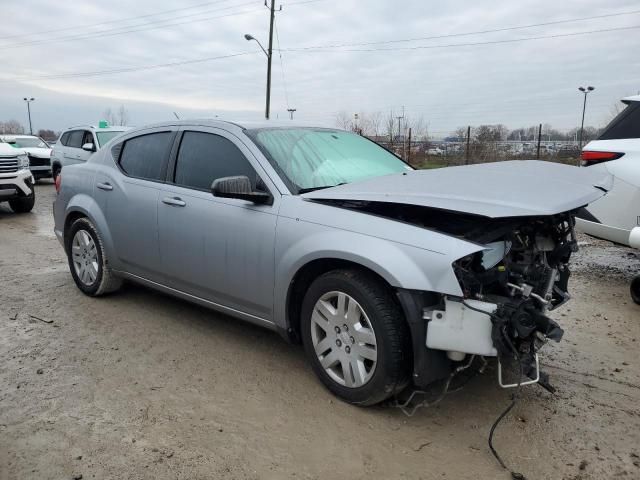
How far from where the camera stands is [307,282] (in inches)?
130

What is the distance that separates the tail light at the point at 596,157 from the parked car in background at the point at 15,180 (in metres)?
10.2

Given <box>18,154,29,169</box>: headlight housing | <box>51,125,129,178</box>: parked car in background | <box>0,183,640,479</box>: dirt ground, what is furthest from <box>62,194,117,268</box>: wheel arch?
<box>51,125,129,178</box>: parked car in background

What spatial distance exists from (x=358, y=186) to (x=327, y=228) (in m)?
0.41

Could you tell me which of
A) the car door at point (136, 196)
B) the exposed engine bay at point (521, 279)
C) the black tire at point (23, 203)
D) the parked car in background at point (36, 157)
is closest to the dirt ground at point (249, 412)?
the exposed engine bay at point (521, 279)

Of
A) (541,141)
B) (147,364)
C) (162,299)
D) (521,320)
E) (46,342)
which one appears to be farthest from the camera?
(541,141)

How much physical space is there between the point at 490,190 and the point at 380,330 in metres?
1.00

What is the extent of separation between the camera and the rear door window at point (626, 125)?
5.08 meters

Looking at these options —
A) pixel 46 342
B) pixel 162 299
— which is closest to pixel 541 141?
pixel 162 299

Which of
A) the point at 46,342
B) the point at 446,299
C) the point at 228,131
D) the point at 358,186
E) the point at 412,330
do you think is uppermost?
the point at 228,131

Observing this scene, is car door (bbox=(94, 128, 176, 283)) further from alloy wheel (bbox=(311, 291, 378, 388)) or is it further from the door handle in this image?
alloy wheel (bbox=(311, 291, 378, 388))

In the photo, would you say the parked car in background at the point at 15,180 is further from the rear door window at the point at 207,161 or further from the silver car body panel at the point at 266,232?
the rear door window at the point at 207,161

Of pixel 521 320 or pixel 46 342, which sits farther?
pixel 46 342

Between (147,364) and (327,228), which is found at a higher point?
(327,228)

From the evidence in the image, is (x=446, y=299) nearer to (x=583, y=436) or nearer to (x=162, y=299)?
(x=583, y=436)
